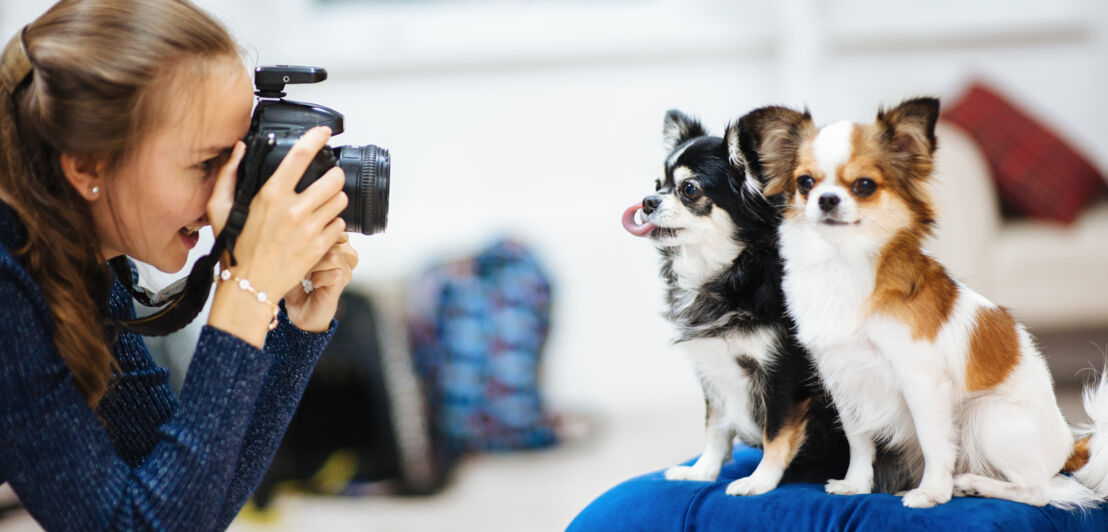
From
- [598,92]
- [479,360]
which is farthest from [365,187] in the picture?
[598,92]

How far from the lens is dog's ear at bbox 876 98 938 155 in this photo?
80 cm

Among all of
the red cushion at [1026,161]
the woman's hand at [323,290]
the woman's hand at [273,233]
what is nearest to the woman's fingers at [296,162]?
the woman's hand at [273,233]

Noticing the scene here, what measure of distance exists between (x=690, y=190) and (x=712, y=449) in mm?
287

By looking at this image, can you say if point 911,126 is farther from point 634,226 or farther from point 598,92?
point 598,92

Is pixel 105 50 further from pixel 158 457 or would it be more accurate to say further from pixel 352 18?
pixel 352 18

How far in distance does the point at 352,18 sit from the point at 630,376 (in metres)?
1.55

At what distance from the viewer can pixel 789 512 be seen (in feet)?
2.77

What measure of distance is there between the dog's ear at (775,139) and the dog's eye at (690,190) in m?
0.11

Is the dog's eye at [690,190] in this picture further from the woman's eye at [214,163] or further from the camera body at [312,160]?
the woman's eye at [214,163]

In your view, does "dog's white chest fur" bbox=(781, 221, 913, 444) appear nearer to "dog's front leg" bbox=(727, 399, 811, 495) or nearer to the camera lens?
"dog's front leg" bbox=(727, 399, 811, 495)

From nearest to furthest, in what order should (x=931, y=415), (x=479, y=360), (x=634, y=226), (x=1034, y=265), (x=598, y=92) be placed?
(x=931, y=415) → (x=634, y=226) → (x=1034, y=265) → (x=479, y=360) → (x=598, y=92)

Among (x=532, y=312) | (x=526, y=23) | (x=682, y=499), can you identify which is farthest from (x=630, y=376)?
(x=682, y=499)

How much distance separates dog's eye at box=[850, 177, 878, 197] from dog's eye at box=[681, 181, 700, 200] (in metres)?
0.22

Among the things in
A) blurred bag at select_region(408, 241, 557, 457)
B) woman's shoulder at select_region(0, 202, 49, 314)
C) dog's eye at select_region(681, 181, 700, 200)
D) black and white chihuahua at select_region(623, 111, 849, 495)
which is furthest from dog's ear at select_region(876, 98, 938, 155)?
blurred bag at select_region(408, 241, 557, 457)
